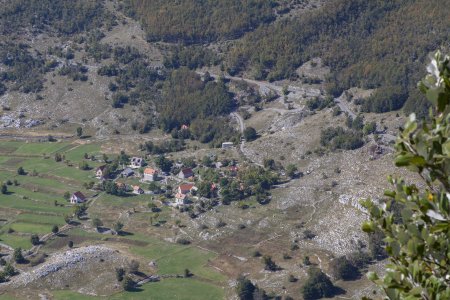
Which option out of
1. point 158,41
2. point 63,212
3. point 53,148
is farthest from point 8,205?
point 158,41

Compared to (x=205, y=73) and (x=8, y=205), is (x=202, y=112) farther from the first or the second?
(x=8, y=205)

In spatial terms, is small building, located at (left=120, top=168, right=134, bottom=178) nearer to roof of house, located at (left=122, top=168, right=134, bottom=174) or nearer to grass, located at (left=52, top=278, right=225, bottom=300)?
roof of house, located at (left=122, top=168, right=134, bottom=174)

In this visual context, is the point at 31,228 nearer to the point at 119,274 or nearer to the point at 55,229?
the point at 55,229

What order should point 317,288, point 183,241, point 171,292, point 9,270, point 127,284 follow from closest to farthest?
point 317,288
point 171,292
point 127,284
point 9,270
point 183,241

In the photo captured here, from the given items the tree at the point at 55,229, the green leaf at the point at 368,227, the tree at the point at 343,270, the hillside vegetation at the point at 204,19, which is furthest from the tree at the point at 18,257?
the hillside vegetation at the point at 204,19

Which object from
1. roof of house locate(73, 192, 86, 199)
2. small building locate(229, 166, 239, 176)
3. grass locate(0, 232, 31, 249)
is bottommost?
Result: grass locate(0, 232, 31, 249)

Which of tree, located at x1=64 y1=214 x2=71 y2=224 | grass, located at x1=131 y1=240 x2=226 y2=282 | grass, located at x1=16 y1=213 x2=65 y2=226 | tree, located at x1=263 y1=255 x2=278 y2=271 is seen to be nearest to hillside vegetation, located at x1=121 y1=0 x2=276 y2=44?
grass, located at x1=16 y1=213 x2=65 y2=226

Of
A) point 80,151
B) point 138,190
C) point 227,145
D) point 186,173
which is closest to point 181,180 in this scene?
point 186,173
